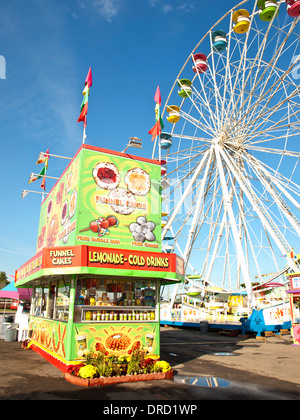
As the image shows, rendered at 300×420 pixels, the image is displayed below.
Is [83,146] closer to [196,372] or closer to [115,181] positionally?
[115,181]

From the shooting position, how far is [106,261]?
1037 cm

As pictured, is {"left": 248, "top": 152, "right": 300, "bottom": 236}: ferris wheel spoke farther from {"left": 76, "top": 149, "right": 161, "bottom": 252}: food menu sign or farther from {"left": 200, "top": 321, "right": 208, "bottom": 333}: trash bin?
{"left": 76, "top": 149, "right": 161, "bottom": 252}: food menu sign

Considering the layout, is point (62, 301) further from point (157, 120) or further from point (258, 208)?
point (258, 208)

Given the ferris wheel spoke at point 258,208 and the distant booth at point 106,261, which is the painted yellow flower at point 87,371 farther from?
the ferris wheel spoke at point 258,208

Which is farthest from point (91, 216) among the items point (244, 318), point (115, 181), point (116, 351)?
point (244, 318)

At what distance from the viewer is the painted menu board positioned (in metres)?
11.2

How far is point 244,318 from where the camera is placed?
2381cm

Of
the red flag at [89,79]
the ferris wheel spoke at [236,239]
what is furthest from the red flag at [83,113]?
the ferris wheel spoke at [236,239]

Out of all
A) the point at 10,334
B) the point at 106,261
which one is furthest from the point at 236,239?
the point at 10,334

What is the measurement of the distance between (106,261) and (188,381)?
413 cm

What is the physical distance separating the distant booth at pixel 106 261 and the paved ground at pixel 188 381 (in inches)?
41.1

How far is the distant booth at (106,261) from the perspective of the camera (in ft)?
33.8

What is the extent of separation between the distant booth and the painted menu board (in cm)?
3
